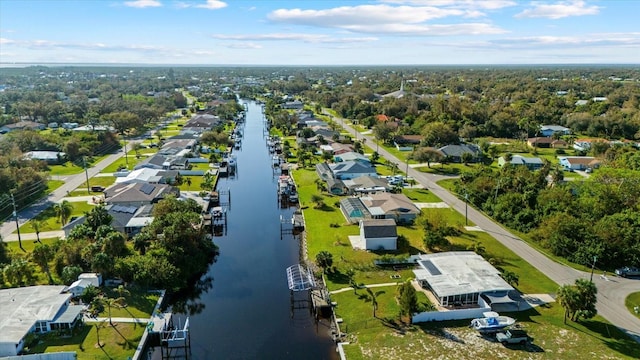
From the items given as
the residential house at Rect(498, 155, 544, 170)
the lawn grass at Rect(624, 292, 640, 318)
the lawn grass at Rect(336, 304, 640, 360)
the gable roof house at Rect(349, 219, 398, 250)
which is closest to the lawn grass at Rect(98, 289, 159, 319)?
the lawn grass at Rect(336, 304, 640, 360)

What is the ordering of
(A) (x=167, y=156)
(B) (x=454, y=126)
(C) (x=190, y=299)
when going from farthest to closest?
1. (B) (x=454, y=126)
2. (A) (x=167, y=156)
3. (C) (x=190, y=299)

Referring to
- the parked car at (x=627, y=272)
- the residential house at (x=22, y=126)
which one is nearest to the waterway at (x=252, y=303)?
the parked car at (x=627, y=272)

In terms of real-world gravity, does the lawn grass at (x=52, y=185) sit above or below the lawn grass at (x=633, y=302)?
above

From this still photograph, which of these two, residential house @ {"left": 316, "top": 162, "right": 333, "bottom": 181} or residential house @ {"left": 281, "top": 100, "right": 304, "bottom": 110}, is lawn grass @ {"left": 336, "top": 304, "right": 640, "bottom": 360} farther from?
residential house @ {"left": 281, "top": 100, "right": 304, "bottom": 110}

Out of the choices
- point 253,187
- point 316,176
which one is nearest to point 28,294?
point 253,187

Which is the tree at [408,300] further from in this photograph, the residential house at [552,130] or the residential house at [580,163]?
the residential house at [552,130]

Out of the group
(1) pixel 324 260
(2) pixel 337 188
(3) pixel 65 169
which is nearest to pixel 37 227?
(1) pixel 324 260

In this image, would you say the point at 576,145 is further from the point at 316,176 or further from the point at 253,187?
the point at 253,187
